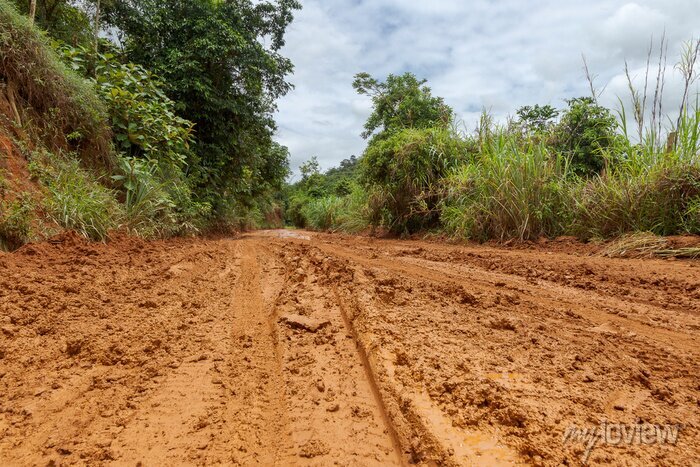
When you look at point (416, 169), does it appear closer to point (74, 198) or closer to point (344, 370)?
point (74, 198)

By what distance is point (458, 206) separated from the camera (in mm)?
6348

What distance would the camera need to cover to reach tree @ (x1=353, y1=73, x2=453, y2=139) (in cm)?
1368

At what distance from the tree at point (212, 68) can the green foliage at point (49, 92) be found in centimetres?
267

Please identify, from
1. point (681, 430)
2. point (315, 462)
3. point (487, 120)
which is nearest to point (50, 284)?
point (315, 462)

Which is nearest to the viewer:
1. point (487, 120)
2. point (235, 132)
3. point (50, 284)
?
point (50, 284)

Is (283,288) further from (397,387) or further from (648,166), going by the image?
(648,166)

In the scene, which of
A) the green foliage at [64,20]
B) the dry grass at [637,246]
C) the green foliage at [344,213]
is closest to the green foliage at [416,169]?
the green foliage at [344,213]

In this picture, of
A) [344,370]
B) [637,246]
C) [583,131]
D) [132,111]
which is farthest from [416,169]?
[344,370]

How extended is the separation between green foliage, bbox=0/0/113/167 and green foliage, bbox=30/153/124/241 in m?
0.38

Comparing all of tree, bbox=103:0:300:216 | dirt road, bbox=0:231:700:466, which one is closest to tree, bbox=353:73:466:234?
tree, bbox=103:0:300:216

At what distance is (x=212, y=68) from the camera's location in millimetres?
8492

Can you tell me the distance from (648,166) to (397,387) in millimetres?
4716

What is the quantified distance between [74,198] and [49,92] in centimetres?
162

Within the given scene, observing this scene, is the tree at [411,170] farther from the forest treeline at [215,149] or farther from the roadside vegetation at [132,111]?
the roadside vegetation at [132,111]
